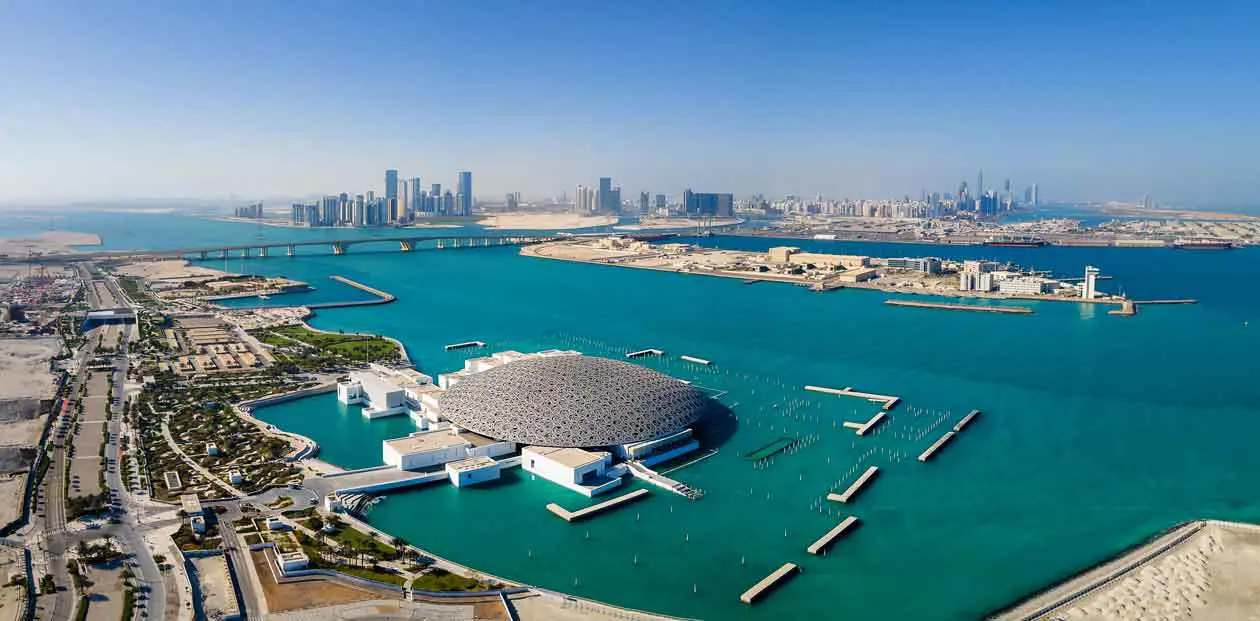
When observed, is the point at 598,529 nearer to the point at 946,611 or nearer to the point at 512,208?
the point at 946,611

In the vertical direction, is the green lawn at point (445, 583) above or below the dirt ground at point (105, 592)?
below

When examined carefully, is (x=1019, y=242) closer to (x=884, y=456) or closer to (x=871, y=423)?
(x=871, y=423)

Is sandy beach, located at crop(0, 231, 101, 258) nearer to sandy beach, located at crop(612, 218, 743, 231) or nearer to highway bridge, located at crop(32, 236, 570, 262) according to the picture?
highway bridge, located at crop(32, 236, 570, 262)

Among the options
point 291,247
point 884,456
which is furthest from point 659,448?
point 291,247

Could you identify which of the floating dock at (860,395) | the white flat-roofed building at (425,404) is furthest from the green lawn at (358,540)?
the floating dock at (860,395)

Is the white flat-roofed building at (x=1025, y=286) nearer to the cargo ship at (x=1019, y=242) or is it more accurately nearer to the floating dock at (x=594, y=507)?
the cargo ship at (x=1019, y=242)

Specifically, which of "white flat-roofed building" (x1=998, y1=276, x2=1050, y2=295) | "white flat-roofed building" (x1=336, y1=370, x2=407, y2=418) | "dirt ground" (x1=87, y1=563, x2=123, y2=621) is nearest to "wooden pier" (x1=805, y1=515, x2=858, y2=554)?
"dirt ground" (x1=87, y1=563, x2=123, y2=621)

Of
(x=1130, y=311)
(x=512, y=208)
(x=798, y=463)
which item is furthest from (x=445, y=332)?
(x=512, y=208)

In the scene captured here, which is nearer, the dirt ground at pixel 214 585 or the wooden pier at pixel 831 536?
the dirt ground at pixel 214 585
